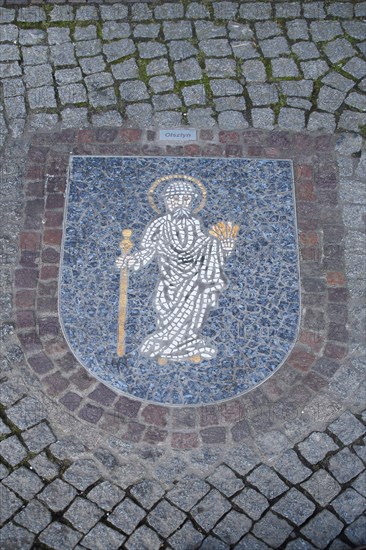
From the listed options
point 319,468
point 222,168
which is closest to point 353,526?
point 319,468

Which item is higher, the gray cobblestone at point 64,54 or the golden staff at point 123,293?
the gray cobblestone at point 64,54

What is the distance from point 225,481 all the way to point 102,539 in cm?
96

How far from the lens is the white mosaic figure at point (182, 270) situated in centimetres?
532

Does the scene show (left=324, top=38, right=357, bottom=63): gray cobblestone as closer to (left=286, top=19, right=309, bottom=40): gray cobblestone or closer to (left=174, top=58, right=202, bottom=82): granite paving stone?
(left=286, top=19, right=309, bottom=40): gray cobblestone

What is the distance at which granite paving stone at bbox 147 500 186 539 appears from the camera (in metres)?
4.93

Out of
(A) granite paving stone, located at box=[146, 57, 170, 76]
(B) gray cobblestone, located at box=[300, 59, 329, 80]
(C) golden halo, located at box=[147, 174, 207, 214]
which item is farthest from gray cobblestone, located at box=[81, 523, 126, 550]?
(B) gray cobblestone, located at box=[300, 59, 329, 80]

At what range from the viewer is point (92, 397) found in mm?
5219

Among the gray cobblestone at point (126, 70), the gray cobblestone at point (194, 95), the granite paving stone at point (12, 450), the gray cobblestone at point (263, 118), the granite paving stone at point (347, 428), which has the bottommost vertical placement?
the granite paving stone at point (12, 450)

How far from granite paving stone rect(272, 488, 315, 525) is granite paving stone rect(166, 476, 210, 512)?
537mm

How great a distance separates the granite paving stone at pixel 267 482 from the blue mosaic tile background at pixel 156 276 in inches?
23.6

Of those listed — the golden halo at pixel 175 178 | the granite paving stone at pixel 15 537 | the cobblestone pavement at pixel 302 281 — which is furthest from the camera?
the golden halo at pixel 175 178

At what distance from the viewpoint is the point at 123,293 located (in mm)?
5445

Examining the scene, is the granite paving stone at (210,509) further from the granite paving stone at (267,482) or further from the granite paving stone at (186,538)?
the granite paving stone at (267,482)

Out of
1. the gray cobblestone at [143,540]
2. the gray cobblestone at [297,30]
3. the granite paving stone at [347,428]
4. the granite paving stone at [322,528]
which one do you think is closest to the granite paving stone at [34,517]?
the gray cobblestone at [143,540]
